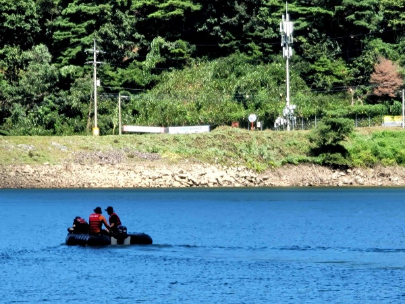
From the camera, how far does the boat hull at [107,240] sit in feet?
175

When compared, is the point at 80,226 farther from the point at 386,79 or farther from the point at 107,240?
the point at 386,79

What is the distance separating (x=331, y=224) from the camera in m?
70.3

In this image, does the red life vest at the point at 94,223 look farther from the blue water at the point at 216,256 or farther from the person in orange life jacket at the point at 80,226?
the blue water at the point at 216,256

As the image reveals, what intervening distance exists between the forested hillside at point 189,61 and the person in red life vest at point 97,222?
2588 inches

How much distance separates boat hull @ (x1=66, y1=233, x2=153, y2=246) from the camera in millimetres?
53250

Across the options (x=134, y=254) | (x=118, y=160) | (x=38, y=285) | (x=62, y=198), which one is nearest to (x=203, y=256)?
(x=134, y=254)

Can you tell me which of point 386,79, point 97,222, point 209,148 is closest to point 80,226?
point 97,222

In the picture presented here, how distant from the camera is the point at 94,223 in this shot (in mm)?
53219

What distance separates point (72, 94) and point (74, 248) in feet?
228

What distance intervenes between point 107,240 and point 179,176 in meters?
51.0

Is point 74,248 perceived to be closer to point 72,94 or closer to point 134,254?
point 134,254

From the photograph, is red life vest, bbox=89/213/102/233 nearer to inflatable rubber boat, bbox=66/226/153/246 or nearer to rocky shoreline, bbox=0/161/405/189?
inflatable rubber boat, bbox=66/226/153/246

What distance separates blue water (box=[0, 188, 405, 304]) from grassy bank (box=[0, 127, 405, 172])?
664 inches

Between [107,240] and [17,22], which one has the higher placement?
[17,22]
